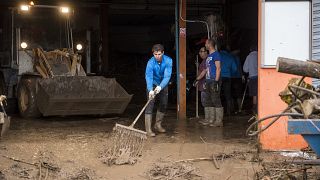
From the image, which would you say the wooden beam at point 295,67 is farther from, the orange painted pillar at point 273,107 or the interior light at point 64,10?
the interior light at point 64,10

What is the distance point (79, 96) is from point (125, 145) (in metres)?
3.27

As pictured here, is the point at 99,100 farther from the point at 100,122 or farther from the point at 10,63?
the point at 10,63

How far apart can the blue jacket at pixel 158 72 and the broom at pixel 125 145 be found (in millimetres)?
1212

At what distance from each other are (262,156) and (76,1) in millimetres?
10895

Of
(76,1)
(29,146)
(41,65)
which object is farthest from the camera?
(76,1)

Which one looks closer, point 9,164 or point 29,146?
point 9,164

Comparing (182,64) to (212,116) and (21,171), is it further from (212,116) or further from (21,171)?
(21,171)

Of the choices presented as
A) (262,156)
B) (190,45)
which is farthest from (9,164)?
(190,45)

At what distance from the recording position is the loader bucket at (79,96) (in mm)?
10516

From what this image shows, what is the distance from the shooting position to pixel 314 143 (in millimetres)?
5703

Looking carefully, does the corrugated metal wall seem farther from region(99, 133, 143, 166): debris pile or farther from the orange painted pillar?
region(99, 133, 143, 166): debris pile

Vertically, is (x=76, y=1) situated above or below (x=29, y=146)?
above

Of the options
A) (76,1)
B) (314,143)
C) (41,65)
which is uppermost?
(76,1)

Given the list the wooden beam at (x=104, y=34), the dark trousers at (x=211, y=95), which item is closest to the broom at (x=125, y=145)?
the dark trousers at (x=211, y=95)
